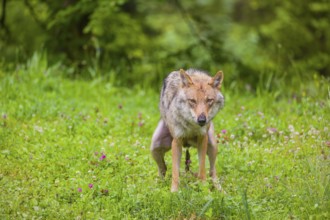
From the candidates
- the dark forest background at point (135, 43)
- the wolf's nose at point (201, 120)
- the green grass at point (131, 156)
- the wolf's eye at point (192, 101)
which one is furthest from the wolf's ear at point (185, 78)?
the dark forest background at point (135, 43)

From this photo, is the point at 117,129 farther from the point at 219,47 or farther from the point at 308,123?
the point at 219,47

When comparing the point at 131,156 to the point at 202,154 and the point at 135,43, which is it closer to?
the point at 202,154

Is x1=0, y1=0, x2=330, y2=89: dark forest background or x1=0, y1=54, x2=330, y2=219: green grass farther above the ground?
x1=0, y1=54, x2=330, y2=219: green grass


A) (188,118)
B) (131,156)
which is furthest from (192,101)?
(131,156)

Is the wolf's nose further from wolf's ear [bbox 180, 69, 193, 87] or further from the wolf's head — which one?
wolf's ear [bbox 180, 69, 193, 87]

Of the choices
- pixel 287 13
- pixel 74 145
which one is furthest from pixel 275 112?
pixel 287 13

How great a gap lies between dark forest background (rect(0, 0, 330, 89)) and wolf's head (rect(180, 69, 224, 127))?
4236mm

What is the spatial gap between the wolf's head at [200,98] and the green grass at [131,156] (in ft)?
2.47

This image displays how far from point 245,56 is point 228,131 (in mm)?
8208

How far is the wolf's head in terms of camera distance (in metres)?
6.24

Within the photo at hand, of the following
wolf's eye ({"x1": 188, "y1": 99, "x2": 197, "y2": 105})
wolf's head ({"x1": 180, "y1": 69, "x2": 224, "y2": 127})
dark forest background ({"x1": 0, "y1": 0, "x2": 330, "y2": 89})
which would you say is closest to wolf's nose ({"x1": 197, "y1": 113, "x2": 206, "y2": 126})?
wolf's head ({"x1": 180, "y1": 69, "x2": 224, "y2": 127})

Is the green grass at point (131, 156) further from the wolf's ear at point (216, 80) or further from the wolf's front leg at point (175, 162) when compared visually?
the wolf's ear at point (216, 80)

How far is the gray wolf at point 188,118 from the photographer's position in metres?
6.36

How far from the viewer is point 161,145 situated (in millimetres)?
6965
